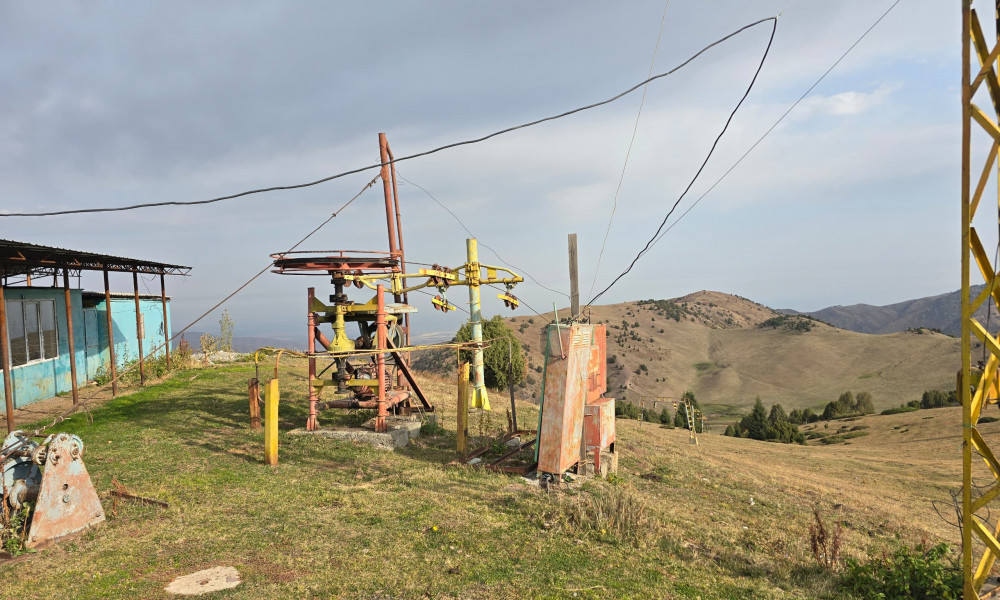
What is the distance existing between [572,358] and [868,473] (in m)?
14.6

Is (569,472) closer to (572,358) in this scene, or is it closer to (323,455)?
(572,358)

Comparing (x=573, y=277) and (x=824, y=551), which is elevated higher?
(x=573, y=277)

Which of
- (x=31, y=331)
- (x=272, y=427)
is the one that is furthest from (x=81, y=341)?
(x=272, y=427)

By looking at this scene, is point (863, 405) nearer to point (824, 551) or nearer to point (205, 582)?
point (824, 551)

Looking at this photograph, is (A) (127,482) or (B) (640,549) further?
(A) (127,482)

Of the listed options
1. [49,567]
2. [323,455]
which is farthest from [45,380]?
[49,567]

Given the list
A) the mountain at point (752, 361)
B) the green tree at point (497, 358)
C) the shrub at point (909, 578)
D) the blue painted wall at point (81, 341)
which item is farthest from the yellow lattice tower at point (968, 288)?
the mountain at point (752, 361)

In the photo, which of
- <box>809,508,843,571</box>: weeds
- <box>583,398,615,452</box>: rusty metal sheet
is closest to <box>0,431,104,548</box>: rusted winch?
<box>583,398,615,452</box>: rusty metal sheet

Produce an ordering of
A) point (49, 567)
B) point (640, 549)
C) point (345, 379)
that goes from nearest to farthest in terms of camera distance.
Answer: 1. point (49, 567)
2. point (640, 549)
3. point (345, 379)

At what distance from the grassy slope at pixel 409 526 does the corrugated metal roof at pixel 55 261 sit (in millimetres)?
4336

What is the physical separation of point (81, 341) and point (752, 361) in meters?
90.0

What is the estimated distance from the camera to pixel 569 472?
32.7ft

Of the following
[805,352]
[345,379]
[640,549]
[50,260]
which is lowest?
[805,352]

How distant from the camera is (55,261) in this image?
14984 mm
